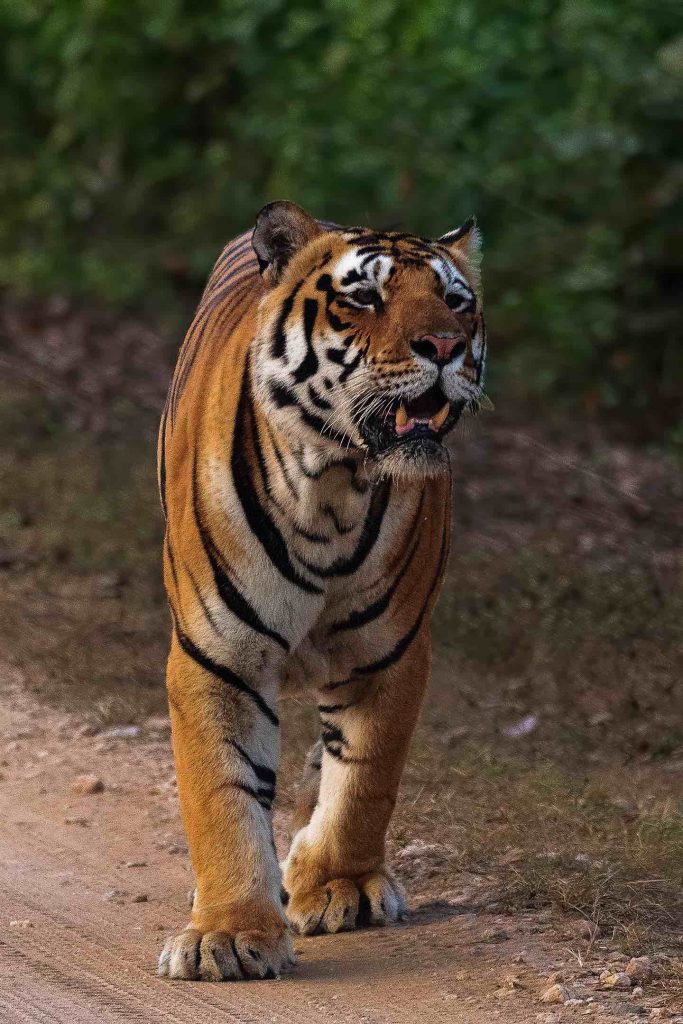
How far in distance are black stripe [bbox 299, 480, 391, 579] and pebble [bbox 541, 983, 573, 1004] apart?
0.92 m

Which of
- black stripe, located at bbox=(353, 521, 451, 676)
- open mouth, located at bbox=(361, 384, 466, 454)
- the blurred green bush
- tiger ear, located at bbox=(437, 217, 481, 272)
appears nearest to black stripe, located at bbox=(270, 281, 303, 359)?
open mouth, located at bbox=(361, 384, 466, 454)

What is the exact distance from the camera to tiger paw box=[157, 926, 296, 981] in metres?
3.65

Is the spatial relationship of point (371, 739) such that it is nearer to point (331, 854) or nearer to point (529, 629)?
point (331, 854)

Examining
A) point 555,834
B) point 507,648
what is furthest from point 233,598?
point 507,648

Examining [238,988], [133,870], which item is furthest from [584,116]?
[238,988]

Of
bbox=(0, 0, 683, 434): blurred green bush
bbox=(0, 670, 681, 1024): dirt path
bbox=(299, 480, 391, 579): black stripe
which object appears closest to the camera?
bbox=(0, 670, 681, 1024): dirt path

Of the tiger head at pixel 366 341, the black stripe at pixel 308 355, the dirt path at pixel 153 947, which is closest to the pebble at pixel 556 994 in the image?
the dirt path at pixel 153 947

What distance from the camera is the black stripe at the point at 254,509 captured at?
12.6 feet

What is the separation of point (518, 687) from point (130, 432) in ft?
10.8

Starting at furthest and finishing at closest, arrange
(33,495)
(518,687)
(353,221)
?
(353,221) → (33,495) → (518,687)

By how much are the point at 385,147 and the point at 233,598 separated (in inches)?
241

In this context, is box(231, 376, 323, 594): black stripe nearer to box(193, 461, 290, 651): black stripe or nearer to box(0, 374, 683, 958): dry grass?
box(193, 461, 290, 651): black stripe

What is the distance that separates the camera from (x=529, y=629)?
6.43 metres

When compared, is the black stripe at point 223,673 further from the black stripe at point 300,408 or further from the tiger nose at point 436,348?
the tiger nose at point 436,348
